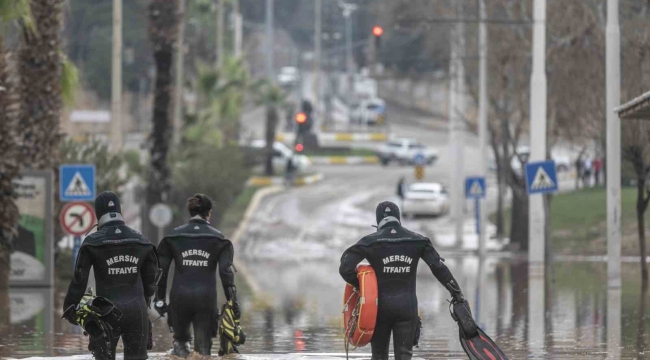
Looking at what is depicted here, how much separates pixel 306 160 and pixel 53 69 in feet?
153

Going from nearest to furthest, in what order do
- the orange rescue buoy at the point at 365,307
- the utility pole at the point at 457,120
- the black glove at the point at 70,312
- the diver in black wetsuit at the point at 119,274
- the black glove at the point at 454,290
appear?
the black glove at the point at 70,312
the diver in black wetsuit at the point at 119,274
the orange rescue buoy at the point at 365,307
the black glove at the point at 454,290
the utility pole at the point at 457,120

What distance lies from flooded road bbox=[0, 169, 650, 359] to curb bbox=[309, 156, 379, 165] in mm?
33151

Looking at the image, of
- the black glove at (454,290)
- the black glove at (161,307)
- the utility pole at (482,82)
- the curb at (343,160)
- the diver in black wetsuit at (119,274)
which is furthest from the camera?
the curb at (343,160)

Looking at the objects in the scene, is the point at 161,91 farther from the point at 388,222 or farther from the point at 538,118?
the point at 388,222

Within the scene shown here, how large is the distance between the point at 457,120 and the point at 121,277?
3778cm

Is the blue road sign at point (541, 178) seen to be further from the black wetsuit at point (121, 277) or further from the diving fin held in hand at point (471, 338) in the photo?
the black wetsuit at point (121, 277)

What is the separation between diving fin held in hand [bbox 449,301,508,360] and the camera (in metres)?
12.0

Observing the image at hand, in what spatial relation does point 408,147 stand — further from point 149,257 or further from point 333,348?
point 149,257

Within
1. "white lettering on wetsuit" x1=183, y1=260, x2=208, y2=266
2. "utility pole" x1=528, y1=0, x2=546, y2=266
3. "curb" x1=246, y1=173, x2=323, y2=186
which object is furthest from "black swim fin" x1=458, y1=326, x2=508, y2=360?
"curb" x1=246, y1=173, x2=323, y2=186

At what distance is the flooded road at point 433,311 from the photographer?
1625 centimetres

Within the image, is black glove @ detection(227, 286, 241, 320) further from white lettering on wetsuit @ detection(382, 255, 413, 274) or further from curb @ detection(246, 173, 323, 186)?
curb @ detection(246, 173, 323, 186)

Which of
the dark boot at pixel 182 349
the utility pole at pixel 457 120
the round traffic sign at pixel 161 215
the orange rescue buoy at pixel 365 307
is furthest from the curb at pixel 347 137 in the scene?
the orange rescue buoy at pixel 365 307

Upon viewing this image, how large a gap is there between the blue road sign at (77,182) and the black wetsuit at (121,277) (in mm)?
14237

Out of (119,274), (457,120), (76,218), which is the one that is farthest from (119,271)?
(457,120)
